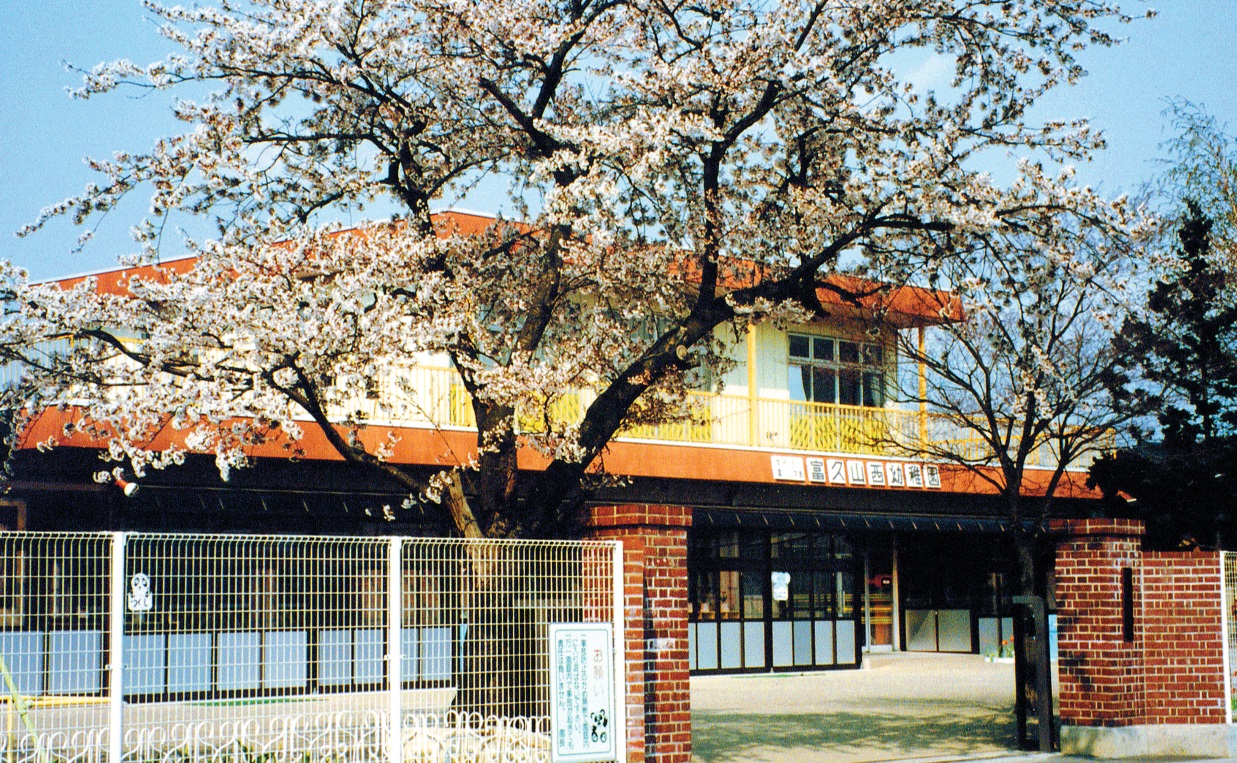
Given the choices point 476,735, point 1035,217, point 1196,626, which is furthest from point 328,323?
point 1196,626

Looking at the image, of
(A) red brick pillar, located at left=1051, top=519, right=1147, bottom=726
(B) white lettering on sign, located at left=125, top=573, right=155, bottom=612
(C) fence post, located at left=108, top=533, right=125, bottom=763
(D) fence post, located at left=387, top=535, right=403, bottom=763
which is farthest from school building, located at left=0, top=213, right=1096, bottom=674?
(C) fence post, located at left=108, top=533, right=125, bottom=763

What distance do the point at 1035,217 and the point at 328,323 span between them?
611 centimetres

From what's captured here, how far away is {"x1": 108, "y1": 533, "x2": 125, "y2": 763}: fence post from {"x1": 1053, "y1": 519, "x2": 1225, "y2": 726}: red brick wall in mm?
9183

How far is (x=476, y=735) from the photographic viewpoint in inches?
363

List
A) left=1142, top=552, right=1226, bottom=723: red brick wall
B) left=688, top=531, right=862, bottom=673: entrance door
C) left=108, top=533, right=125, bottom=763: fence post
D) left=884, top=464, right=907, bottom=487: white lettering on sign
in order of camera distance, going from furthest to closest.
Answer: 1. left=884, top=464, right=907, bottom=487: white lettering on sign
2. left=688, top=531, right=862, bottom=673: entrance door
3. left=1142, top=552, right=1226, bottom=723: red brick wall
4. left=108, top=533, right=125, bottom=763: fence post

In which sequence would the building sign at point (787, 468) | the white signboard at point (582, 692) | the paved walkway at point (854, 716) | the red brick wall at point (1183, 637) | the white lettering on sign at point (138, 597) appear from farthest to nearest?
the building sign at point (787, 468) < the paved walkway at point (854, 716) < the red brick wall at point (1183, 637) < the white signboard at point (582, 692) < the white lettering on sign at point (138, 597)

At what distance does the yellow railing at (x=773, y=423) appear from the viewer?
19766 millimetres

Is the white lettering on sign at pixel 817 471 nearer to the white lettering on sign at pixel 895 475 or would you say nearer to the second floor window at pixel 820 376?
the white lettering on sign at pixel 895 475

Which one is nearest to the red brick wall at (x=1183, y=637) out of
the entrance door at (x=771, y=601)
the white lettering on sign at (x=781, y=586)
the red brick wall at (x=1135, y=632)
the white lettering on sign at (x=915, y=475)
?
the red brick wall at (x=1135, y=632)

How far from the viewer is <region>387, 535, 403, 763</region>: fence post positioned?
863cm

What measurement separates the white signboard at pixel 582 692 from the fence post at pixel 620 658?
45 mm

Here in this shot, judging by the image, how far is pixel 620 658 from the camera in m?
9.77

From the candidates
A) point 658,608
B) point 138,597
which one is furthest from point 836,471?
point 138,597

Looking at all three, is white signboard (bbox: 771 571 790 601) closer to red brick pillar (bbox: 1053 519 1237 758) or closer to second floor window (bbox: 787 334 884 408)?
second floor window (bbox: 787 334 884 408)
